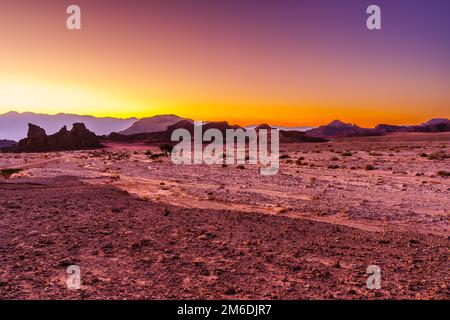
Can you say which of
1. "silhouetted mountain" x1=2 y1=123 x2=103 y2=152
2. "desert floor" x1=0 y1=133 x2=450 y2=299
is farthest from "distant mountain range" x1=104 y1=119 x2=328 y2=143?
"desert floor" x1=0 y1=133 x2=450 y2=299

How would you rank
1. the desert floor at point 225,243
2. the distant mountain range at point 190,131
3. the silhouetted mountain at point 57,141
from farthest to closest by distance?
the distant mountain range at point 190,131 < the silhouetted mountain at point 57,141 < the desert floor at point 225,243

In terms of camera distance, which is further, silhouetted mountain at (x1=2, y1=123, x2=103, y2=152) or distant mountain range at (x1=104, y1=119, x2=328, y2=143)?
distant mountain range at (x1=104, y1=119, x2=328, y2=143)

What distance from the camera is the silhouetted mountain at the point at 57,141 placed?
79.9 metres

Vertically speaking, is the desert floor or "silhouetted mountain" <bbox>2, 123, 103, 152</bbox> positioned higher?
"silhouetted mountain" <bbox>2, 123, 103, 152</bbox>

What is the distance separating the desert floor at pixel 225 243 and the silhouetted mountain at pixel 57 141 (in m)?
66.2

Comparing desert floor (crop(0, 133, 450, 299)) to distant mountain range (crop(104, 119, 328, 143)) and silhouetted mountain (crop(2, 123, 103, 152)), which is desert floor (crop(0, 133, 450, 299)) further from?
distant mountain range (crop(104, 119, 328, 143))

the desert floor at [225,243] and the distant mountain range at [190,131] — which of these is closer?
the desert floor at [225,243]

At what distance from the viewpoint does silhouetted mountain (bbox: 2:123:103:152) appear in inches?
3146

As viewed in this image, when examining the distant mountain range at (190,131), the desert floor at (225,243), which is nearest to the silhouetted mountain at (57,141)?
the distant mountain range at (190,131)

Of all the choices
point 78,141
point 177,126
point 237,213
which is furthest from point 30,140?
point 237,213

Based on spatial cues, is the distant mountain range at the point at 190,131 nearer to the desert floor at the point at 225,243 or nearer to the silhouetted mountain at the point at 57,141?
the silhouetted mountain at the point at 57,141

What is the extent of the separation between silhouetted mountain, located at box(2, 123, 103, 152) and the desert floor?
66.2 meters

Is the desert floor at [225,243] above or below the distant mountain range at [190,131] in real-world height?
below

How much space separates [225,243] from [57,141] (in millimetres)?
82478
